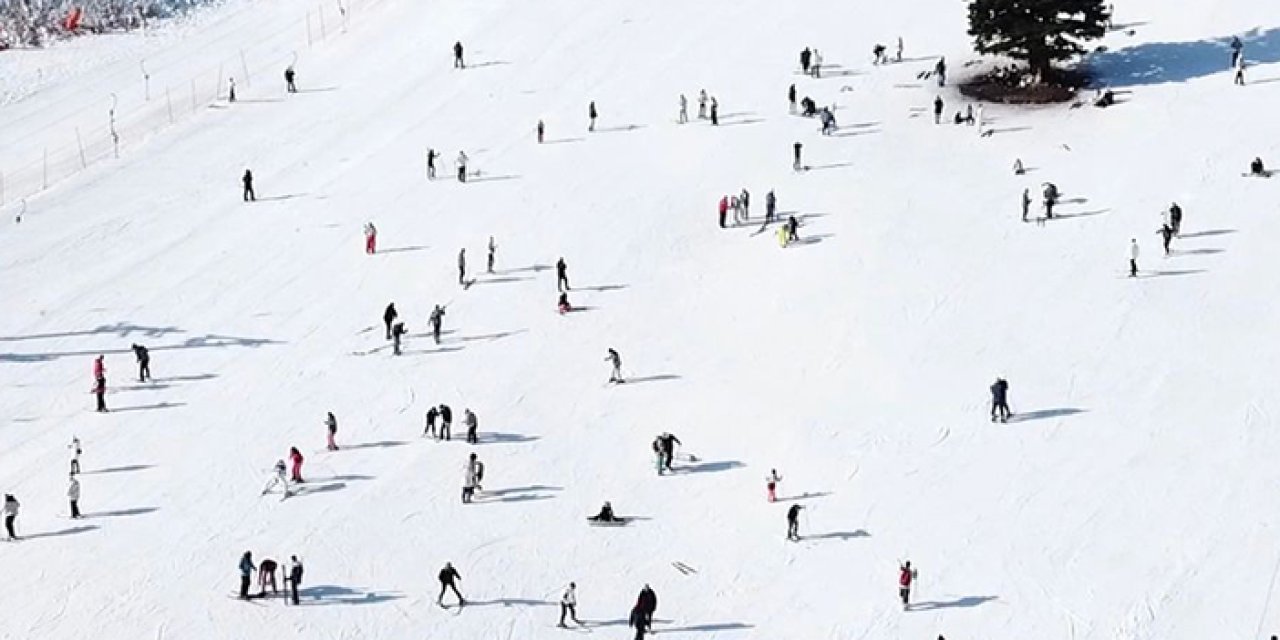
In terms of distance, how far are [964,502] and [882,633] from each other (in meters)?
5.96

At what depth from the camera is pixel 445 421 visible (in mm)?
43500

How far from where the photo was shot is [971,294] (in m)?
51.7

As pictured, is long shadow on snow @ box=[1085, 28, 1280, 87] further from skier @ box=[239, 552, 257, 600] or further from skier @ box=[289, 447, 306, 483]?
skier @ box=[239, 552, 257, 600]

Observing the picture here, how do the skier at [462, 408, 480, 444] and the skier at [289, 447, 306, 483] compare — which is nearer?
the skier at [289, 447, 306, 483]

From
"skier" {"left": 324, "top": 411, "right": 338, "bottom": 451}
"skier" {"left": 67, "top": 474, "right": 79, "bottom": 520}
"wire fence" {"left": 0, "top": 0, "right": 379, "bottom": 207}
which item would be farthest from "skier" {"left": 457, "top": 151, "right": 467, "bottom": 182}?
"skier" {"left": 67, "top": 474, "right": 79, "bottom": 520}

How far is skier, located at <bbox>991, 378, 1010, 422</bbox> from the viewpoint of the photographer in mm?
43594

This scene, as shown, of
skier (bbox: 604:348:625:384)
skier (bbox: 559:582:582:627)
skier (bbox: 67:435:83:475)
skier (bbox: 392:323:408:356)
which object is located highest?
skier (bbox: 392:323:408:356)

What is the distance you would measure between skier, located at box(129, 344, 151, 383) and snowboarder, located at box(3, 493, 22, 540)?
27.5ft

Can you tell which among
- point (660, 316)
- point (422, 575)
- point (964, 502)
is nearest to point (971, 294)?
point (660, 316)

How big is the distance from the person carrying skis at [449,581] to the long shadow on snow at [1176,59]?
41.2 metres

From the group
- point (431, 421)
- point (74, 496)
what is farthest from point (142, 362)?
point (431, 421)

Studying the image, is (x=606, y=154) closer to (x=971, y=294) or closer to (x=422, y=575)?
(x=971, y=294)

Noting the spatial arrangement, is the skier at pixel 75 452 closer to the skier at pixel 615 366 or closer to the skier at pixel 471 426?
the skier at pixel 471 426

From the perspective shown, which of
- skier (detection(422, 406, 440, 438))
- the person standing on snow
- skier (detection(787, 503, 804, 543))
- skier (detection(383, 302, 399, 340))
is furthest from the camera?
the person standing on snow
